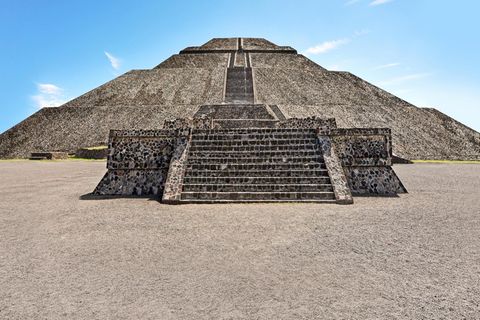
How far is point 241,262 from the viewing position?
4.04 m

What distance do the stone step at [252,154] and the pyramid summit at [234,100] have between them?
18.3 metres

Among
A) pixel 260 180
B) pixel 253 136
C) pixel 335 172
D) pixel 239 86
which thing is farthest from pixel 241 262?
pixel 239 86

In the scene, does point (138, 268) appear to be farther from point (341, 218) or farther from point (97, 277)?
point (341, 218)

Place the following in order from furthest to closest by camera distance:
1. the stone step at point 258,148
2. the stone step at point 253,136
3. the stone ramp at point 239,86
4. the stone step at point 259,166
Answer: the stone ramp at point 239,86 → the stone step at point 253,136 → the stone step at point 258,148 → the stone step at point 259,166

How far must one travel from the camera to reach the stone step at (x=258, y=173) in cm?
841

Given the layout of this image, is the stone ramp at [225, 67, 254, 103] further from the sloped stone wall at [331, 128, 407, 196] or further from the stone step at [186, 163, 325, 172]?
the stone step at [186, 163, 325, 172]

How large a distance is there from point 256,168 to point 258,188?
867mm

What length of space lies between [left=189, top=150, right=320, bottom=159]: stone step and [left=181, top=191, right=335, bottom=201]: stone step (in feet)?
5.35

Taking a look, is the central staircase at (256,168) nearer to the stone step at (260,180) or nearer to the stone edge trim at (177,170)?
the stone step at (260,180)

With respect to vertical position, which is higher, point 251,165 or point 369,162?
point 369,162

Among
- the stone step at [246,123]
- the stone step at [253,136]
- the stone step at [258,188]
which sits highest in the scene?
the stone step at [246,123]

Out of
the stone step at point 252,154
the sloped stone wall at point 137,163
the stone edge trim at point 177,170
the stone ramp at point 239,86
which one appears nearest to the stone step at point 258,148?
the stone step at point 252,154

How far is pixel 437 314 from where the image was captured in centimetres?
286

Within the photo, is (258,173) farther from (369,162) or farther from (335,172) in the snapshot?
(369,162)
